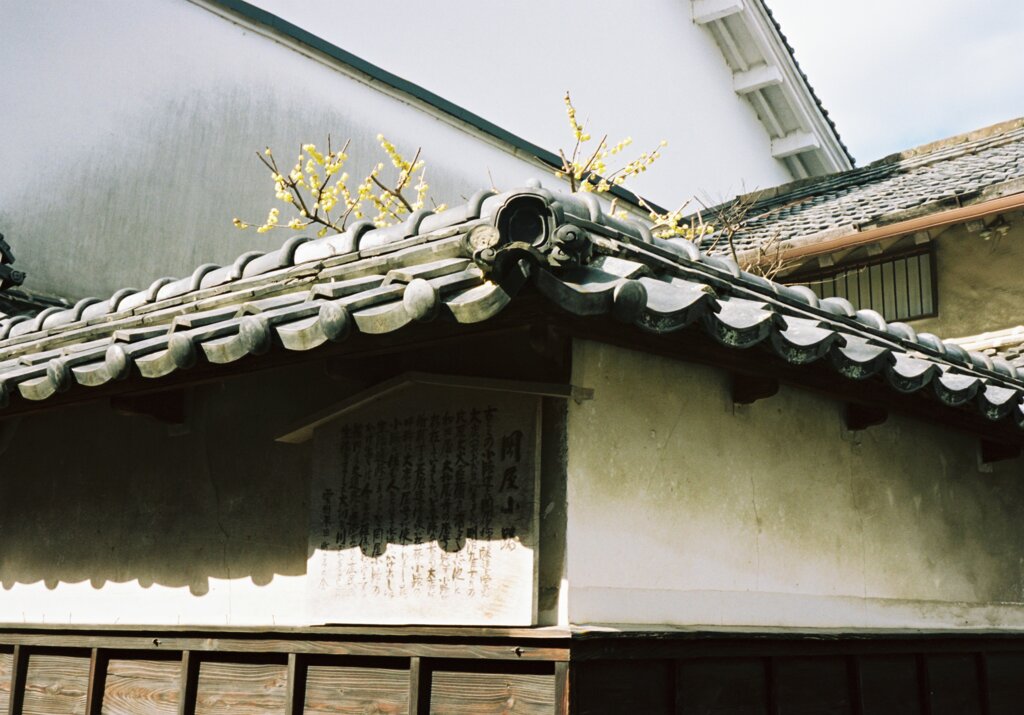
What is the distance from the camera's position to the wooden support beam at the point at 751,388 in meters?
5.59

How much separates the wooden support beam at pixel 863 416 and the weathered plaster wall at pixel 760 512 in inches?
3.2

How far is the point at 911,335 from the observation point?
675 centimetres

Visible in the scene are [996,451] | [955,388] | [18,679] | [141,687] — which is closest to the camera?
[955,388]

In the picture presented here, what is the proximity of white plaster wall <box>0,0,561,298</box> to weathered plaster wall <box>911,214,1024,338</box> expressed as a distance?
793 cm

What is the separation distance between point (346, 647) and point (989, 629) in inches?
190

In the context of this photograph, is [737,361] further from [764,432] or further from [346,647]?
[346,647]

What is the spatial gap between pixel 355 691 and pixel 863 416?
11.4 ft

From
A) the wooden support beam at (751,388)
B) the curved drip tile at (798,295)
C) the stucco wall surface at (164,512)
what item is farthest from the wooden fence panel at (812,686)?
the stucco wall surface at (164,512)

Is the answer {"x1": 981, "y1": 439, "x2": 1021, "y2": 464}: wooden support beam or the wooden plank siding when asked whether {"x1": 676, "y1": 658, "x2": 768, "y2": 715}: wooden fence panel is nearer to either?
the wooden plank siding

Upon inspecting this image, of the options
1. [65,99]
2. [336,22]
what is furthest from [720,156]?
[65,99]

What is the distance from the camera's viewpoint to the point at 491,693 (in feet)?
15.3

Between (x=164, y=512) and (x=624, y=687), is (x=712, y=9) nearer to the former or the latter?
(x=164, y=512)

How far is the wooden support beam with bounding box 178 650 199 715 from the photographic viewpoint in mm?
5742

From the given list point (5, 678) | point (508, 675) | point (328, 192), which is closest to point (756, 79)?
point (328, 192)
